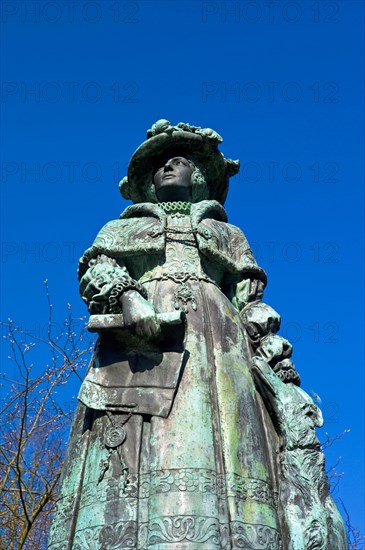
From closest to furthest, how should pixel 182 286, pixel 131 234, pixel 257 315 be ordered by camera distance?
1. pixel 182 286
2. pixel 257 315
3. pixel 131 234

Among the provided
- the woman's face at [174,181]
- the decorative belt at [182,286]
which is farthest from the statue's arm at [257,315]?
the woman's face at [174,181]

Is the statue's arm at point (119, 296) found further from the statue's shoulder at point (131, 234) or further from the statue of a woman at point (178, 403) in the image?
the statue's shoulder at point (131, 234)

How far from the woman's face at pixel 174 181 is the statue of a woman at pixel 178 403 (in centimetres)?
28

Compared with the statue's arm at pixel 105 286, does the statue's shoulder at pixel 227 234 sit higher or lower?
higher

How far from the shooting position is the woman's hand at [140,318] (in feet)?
17.9

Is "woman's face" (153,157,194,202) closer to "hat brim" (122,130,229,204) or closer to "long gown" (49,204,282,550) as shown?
"hat brim" (122,130,229,204)

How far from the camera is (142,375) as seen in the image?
548 cm

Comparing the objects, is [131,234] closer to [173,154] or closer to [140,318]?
[173,154]

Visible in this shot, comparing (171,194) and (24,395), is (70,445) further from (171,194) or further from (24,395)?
(24,395)

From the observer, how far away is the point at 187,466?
16.6ft

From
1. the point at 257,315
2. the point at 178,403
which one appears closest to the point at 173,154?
the point at 257,315

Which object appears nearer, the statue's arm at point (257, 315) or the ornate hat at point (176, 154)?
the statue's arm at point (257, 315)

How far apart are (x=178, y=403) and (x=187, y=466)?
1.66 ft

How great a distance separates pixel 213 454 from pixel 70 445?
1207mm
